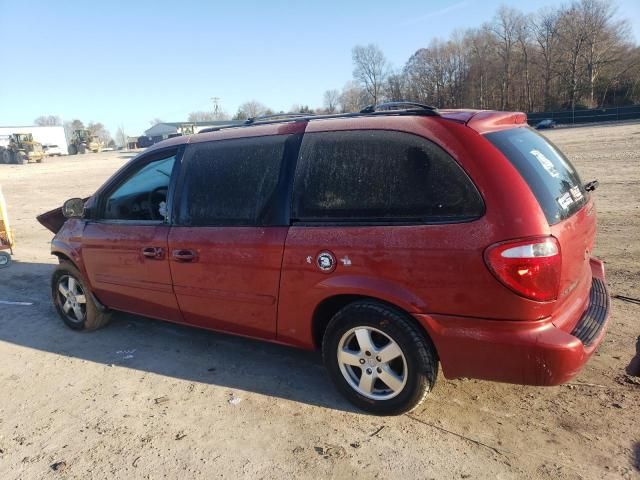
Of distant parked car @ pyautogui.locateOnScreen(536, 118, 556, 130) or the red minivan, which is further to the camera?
distant parked car @ pyautogui.locateOnScreen(536, 118, 556, 130)

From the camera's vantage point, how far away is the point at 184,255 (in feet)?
12.4

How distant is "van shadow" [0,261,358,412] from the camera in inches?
144

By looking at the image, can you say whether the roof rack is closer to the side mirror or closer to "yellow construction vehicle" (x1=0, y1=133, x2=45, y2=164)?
the side mirror

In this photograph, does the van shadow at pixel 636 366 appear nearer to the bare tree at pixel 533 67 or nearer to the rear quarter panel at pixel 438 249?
the rear quarter panel at pixel 438 249

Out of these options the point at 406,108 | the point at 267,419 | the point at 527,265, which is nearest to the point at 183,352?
the point at 267,419

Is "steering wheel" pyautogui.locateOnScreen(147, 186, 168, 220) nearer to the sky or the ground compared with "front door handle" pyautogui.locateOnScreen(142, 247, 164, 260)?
nearer to the sky

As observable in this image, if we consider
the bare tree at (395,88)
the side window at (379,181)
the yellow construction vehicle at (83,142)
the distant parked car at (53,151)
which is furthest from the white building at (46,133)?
the side window at (379,181)

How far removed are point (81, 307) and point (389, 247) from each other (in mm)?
3482

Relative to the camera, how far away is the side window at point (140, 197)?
440 centimetres

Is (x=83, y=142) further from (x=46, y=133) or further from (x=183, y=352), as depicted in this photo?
(x=183, y=352)

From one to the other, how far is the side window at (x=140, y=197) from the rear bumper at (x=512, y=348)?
2725mm

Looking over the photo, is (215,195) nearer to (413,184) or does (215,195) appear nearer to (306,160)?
(306,160)

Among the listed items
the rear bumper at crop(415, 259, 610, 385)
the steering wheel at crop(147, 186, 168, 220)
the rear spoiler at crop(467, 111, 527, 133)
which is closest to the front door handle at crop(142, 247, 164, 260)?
the steering wheel at crop(147, 186, 168, 220)

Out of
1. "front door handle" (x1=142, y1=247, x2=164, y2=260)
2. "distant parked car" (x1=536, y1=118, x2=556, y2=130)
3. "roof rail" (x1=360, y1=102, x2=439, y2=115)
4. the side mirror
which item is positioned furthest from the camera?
"distant parked car" (x1=536, y1=118, x2=556, y2=130)
